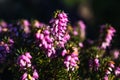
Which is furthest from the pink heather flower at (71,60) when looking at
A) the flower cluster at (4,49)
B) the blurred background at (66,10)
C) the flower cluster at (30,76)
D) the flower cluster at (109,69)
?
the blurred background at (66,10)

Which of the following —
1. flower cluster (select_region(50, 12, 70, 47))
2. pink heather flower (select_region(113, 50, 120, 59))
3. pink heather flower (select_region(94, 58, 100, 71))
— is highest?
pink heather flower (select_region(113, 50, 120, 59))

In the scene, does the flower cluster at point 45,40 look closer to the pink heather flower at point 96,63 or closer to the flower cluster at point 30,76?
the flower cluster at point 30,76

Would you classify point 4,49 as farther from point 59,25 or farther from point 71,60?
point 71,60

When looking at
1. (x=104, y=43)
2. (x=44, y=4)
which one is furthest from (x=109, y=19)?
(x=104, y=43)

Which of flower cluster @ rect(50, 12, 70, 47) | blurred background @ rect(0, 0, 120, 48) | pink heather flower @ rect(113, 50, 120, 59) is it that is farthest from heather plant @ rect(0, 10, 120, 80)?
blurred background @ rect(0, 0, 120, 48)

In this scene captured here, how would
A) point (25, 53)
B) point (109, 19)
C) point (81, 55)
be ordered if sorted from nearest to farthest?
point (25, 53)
point (81, 55)
point (109, 19)

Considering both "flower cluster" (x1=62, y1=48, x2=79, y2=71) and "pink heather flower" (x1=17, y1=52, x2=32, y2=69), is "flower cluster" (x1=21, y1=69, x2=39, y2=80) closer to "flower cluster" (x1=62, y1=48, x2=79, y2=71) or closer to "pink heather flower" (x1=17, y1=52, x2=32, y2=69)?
"pink heather flower" (x1=17, y1=52, x2=32, y2=69)

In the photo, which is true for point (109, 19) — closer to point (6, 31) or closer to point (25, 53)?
point (6, 31)
